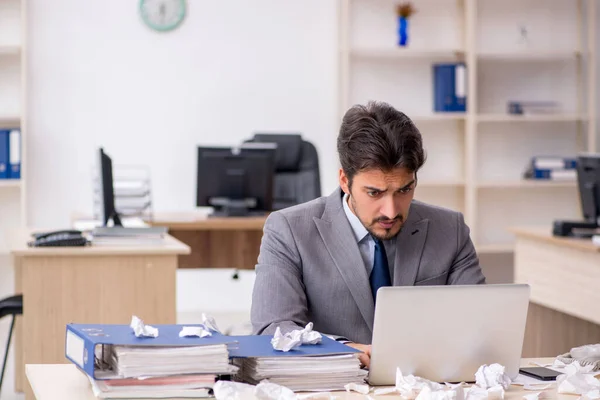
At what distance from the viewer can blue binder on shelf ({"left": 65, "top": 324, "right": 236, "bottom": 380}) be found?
5.34ft

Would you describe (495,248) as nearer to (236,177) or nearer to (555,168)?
(555,168)

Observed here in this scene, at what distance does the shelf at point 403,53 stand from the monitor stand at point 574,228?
6.97 feet

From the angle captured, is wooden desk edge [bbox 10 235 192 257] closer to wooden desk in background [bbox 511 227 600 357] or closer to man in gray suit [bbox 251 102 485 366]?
man in gray suit [bbox 251 102 485 366]

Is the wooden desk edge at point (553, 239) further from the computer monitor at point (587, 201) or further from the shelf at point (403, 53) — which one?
the shelf at point (403, 53)

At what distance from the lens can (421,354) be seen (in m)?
1.77

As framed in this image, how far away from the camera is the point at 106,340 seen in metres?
1.64

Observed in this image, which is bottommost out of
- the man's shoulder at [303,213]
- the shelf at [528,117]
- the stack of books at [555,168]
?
the man's shoulder at [303,213]

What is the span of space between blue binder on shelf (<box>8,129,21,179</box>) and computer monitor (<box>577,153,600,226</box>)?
3.44 m

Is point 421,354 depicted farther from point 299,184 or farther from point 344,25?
point 344,25

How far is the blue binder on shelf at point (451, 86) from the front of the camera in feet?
20.6

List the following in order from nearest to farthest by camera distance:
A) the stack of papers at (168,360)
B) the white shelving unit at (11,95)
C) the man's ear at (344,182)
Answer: the stack of papers at (168,360), the man's ear at (344,182), the white shelving unit at (11,95)

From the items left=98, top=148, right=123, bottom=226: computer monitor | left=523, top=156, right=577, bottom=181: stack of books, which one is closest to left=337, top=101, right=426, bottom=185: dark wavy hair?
left=98, top=148, right=123, bottom=226: computer monitor

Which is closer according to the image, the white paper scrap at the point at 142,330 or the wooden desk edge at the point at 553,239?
the white paper scrap at the point at 142,330

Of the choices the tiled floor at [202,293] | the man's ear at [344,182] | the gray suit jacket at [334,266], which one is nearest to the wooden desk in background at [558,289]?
the gray suit jacket at [334,266]
